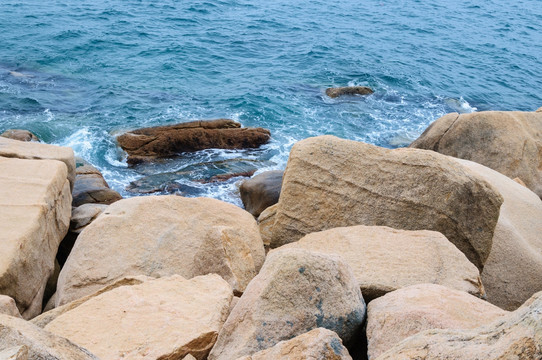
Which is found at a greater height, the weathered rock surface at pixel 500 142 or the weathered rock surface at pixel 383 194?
the weathered rock surface at pixel 383 194

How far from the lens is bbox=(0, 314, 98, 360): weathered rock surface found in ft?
9.86

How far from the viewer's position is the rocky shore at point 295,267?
4.10 metres

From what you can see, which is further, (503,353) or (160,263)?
(160,263)

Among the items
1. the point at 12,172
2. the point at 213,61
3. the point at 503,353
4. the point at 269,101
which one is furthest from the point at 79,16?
the point at 503,353

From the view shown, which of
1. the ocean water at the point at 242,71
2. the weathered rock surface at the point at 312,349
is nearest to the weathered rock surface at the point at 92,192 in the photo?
the ocean water at the point at 242,71

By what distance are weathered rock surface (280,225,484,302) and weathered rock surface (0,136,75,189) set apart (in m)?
3.96

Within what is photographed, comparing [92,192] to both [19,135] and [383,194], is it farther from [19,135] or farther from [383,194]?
[383,194]

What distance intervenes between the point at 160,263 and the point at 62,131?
33.9 feet

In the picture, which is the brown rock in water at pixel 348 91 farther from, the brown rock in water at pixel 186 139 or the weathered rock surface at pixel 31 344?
the weathered rock surface at pixel 31 344

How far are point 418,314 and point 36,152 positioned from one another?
6221 millimetres

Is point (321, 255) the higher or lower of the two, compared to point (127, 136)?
higher

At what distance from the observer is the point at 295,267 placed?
446 centimetres

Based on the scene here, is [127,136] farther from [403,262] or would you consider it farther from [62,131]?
[403,262]

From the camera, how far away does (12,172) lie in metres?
7.46
